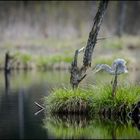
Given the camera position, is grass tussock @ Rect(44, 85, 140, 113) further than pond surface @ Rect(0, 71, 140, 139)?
Yes

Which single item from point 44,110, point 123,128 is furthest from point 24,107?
point 123,128

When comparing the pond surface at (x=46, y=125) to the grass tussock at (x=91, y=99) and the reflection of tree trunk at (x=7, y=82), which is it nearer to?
the grass tussock at (x=91, y=99)

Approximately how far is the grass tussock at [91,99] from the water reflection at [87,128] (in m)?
0.64

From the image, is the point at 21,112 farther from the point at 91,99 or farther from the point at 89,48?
the point at 89,48

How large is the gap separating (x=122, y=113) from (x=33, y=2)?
41.2 meters

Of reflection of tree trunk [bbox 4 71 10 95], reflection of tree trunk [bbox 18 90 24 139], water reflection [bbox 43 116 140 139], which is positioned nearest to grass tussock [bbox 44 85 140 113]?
water reflection [bbox 43 116 140 139]

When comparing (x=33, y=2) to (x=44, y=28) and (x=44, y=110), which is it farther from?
(x=44, y=110)

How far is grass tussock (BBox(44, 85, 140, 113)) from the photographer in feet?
72.5

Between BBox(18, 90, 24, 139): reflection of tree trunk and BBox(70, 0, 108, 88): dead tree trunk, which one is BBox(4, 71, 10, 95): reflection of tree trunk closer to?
BBox(18, 90, 24, 139): reflection of tree trunk

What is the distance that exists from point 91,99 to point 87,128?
264 cm

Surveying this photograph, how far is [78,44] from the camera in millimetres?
57156

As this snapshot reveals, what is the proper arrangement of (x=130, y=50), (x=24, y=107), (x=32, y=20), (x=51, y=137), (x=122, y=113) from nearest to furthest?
(x=51, y=137)
(x=122, y=113)
(x=24, y=107)
(x=130, y=50)
(x=32, y=20)

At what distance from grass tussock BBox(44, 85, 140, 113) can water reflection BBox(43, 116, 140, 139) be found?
25.2 inches

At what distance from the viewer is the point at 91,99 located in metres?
22.5
